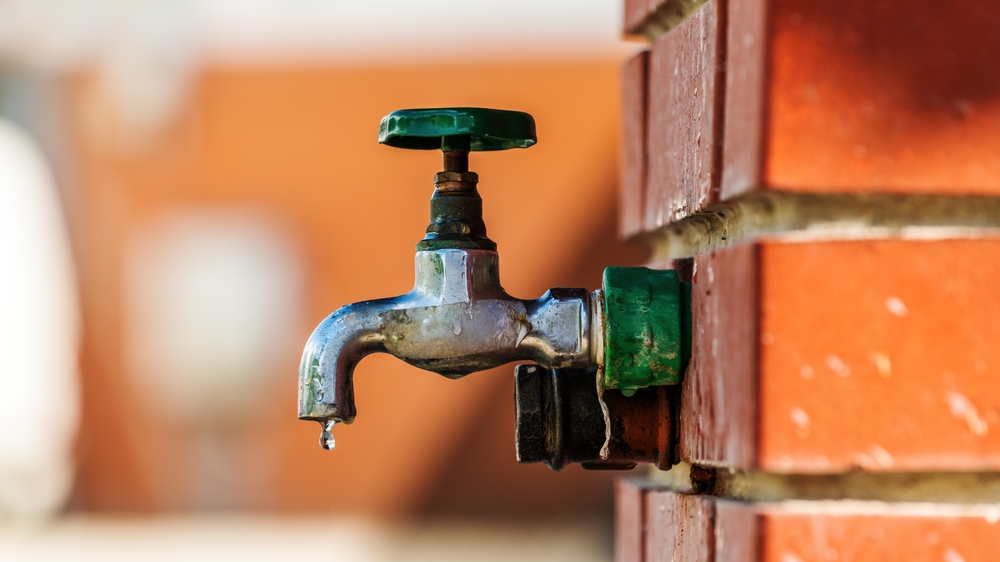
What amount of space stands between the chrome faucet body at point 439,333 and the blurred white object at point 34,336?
5409 millimetres

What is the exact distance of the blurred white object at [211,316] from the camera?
5840mm

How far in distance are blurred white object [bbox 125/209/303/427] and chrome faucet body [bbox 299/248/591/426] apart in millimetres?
5059

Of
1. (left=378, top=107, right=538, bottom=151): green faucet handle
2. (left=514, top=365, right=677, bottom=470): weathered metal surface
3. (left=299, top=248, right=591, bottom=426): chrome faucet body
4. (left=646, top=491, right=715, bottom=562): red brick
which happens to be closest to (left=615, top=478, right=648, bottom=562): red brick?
(left=646, top=491, right=715, bottom=562): red brick

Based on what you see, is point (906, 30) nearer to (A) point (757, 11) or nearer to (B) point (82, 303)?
(A) point (757, 11)

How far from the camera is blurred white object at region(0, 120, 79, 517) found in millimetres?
5762

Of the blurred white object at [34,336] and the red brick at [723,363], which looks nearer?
the red brick at [723,363]

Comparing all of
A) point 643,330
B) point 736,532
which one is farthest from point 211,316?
point 736,532

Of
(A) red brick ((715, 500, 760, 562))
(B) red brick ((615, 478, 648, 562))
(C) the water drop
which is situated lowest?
(B) red brick ((615, 478, 648, 562))

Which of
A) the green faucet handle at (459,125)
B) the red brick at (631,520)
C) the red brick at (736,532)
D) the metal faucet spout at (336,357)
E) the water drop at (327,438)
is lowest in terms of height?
the red brick at (631,520)

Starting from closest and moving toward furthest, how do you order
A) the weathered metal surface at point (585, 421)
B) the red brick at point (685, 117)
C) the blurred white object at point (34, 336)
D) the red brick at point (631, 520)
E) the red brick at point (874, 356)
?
1. the red brick at point (874, 356)
2. the red brick at point (685, 117)
3. the weathered metal surface at point (585, 421)
4. the red brick at point (631, 520)
5. the blurred white object at point (34, 336)

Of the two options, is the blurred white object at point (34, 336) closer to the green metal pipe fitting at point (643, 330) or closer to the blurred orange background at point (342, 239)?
the blurred orange background at point (342, 239)

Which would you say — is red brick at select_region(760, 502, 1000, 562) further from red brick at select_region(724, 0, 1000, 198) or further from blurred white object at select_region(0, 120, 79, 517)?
blurred white object at select_region(0, 120, 79, 517)

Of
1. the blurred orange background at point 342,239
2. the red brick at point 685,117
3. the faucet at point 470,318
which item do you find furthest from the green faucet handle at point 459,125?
the blurred orange background at point 342,239

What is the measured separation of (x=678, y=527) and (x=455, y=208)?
28 centimetres
